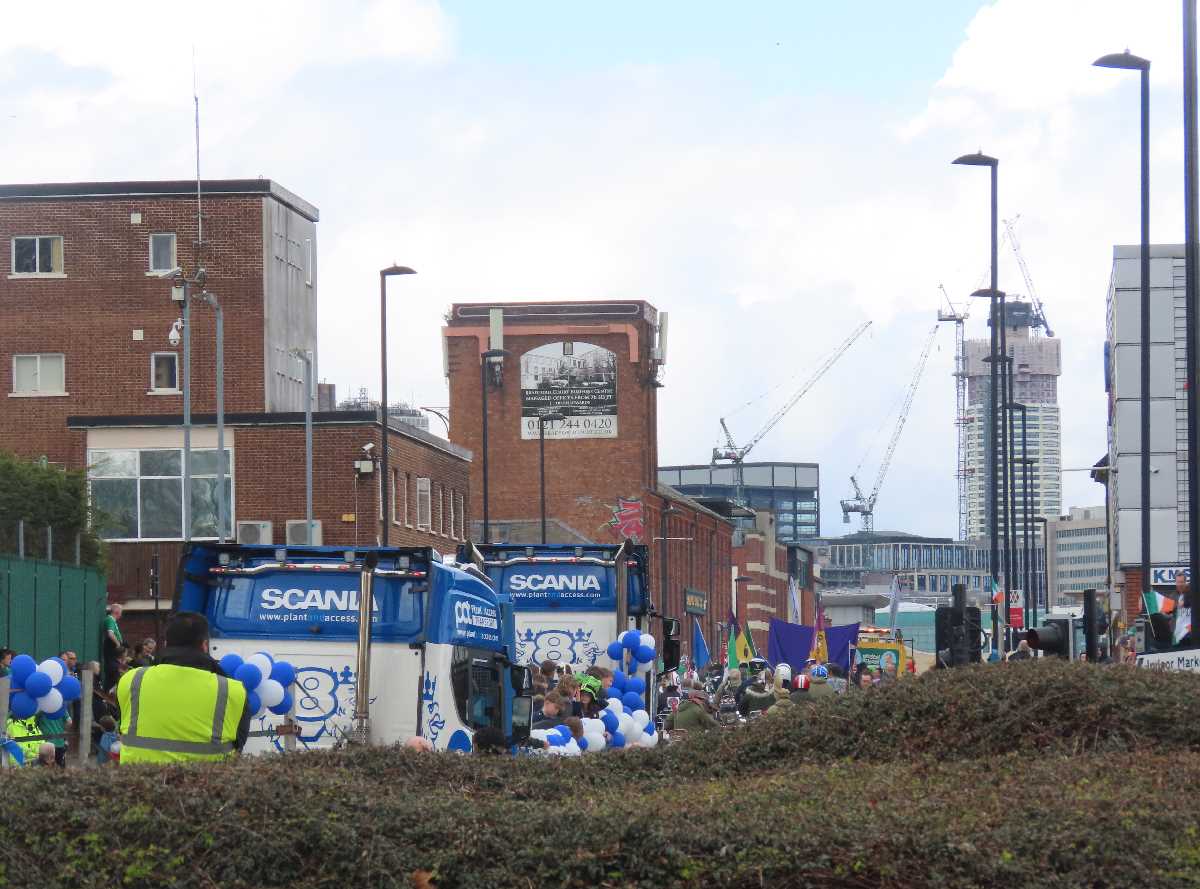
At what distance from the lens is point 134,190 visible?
5959 centimetres

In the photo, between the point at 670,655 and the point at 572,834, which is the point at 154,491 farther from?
the point at 572,834

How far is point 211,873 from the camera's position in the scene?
7668 millimetres

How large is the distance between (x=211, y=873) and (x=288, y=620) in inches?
316

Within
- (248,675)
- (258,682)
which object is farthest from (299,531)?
(248,675)

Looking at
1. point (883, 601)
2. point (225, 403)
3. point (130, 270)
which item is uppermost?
point (130, 270)

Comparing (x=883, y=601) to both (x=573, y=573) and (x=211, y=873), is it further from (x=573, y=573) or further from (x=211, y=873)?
(x=211, y=873)

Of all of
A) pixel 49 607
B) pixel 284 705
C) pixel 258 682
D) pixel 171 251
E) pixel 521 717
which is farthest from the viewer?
pixel 171 251

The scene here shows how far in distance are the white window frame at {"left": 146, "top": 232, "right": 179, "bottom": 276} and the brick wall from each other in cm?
9

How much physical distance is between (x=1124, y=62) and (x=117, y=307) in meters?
37.1

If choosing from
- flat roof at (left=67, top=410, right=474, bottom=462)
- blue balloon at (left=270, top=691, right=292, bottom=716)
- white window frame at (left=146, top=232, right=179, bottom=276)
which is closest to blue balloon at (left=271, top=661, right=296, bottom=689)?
blue balloon at (left=270, top=691, right=292, bottom=716)

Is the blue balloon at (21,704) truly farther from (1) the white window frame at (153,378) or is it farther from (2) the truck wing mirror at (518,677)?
(1) the white window frame at (153,378)

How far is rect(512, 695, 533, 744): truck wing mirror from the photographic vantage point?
56.4ft

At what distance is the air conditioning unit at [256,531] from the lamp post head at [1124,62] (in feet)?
99.4

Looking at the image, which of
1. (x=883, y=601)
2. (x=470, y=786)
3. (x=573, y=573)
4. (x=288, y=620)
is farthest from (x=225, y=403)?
(x=883, y=601)
